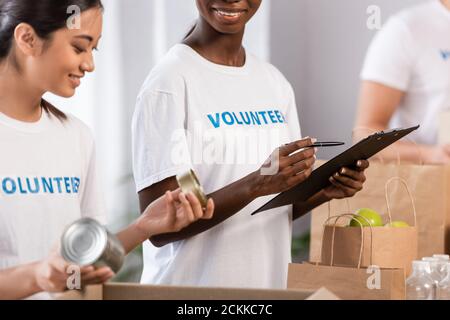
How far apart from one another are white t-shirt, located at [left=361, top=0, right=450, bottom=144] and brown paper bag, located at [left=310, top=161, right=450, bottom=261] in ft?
0.95

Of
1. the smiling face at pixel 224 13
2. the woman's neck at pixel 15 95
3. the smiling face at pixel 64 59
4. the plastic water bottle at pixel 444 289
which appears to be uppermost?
the smiling face at pixel 224 13

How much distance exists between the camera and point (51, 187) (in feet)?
5.18

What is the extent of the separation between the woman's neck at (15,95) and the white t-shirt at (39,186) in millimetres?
17

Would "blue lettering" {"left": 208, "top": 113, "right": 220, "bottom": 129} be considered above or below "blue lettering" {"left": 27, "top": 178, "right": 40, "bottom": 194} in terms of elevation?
above

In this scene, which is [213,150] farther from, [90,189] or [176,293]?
[176,293]

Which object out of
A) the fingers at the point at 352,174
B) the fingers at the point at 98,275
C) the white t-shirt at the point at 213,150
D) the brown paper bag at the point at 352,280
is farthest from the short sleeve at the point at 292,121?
the fingers at the point at 98,275

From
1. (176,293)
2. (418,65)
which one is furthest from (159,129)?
(418,65)

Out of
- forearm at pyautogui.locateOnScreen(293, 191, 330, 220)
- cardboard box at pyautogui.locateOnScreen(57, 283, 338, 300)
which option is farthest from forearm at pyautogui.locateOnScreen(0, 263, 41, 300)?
forearm at pyautogui.locateOnScreen(293, 191, 330, 220)

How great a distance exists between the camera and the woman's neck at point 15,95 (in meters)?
1.58

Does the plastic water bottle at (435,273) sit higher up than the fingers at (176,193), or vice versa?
the fingers at (176,193)

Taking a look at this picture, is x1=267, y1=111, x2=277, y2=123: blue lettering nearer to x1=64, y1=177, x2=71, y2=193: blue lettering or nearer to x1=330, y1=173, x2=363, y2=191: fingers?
x1=330, y1=173, x2=363, y2=191: fingers

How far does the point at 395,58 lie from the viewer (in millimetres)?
2506

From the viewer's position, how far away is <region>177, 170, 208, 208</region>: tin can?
1394 millimetres

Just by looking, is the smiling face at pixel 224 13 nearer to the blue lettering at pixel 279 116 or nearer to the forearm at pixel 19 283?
the blue lettering at pixel 279 116
